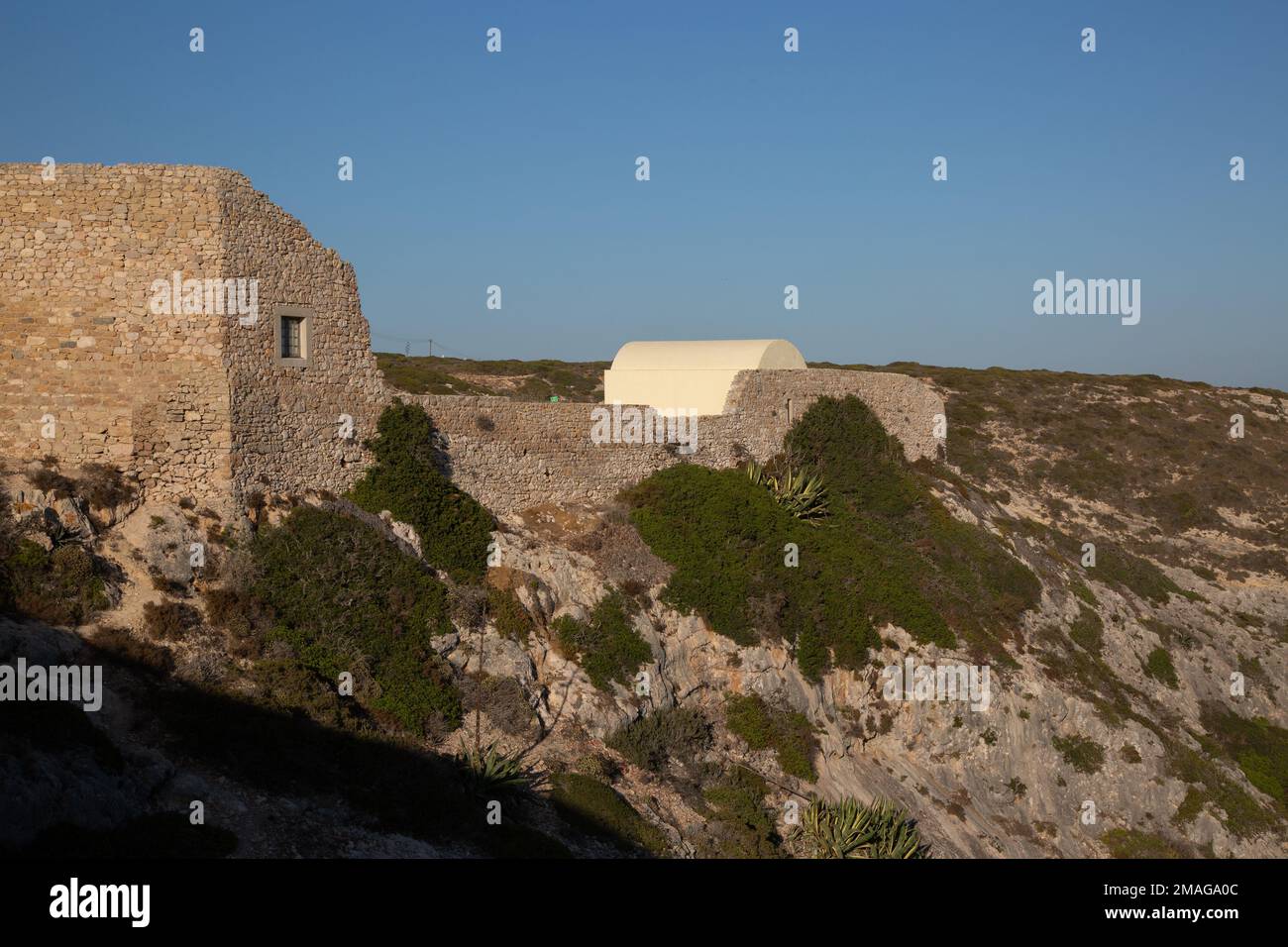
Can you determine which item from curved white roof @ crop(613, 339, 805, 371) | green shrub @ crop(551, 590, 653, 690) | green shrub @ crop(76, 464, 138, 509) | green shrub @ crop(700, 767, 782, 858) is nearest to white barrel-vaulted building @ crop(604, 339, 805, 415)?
curved white roof @ crop(613, 339, 805, 371)

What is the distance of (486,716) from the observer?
17.5 metres

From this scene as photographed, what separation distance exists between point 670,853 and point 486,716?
3.57m

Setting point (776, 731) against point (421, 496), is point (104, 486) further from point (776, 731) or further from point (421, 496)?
point (776, 731)

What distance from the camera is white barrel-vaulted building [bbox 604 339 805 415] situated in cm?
2780

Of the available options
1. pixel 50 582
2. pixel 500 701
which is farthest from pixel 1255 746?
pixel 50 582

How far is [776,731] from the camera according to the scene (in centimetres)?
2091

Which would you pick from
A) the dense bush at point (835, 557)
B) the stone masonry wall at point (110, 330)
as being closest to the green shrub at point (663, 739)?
the dense bush at point (835, 557)

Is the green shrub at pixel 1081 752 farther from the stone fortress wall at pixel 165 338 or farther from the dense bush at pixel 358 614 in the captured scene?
the stone fortress wall at pixel 165 338

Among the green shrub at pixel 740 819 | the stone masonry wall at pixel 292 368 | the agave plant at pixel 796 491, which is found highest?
the stone masonry wall at pixel 292 368

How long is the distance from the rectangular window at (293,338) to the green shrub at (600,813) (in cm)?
810

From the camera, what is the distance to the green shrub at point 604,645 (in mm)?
19688

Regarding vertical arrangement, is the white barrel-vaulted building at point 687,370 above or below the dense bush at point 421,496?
above

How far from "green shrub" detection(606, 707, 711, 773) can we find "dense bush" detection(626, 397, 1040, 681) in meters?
2.57

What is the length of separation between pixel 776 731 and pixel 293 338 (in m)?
11.1
